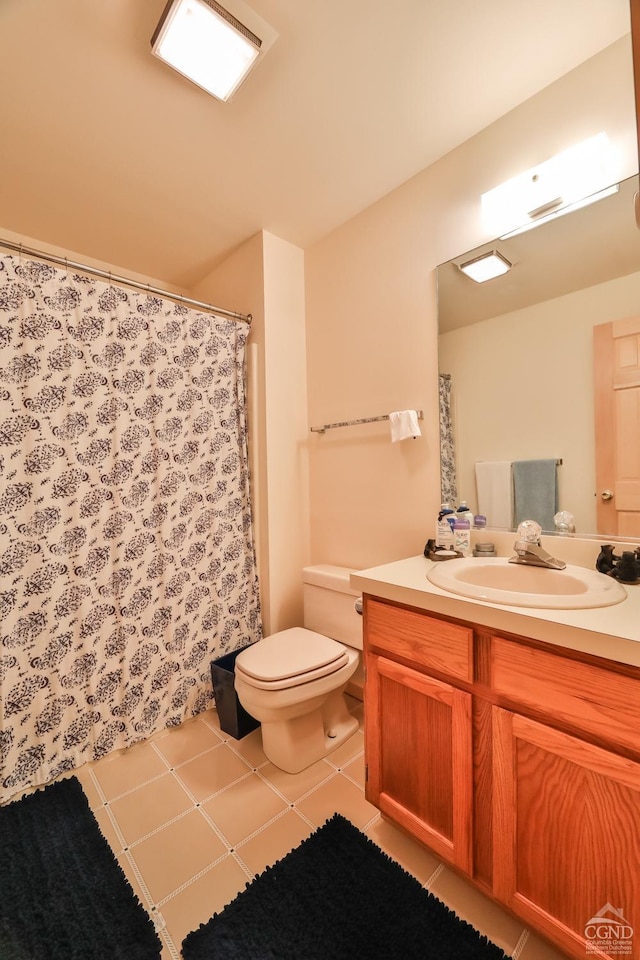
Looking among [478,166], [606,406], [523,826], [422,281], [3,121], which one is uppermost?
[3,121]

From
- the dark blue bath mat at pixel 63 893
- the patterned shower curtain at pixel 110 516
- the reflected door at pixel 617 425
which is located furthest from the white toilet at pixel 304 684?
the reflected door at pixel 617 425

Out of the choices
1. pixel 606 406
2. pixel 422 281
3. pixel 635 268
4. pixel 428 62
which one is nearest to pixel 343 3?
pixel 428 62

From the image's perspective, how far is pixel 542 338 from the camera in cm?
133

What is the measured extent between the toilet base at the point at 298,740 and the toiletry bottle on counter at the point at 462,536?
810 mm

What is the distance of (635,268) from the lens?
3.78 ft

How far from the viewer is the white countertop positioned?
72 cm

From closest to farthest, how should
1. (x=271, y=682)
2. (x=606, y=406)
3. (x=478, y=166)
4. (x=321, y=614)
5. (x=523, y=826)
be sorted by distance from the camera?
(x=523, y=826)
(x=606, y=406)
(x=271, y=682)
(x=478, y=166)
(x=321, y=614)

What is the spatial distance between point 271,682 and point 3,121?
2155 mm

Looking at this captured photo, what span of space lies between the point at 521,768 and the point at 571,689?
0.24m

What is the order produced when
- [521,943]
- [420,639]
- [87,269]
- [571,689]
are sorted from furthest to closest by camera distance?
[87,269], [420,639], [521,943], [571,689]

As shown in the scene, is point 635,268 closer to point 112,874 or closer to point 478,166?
point 478,166

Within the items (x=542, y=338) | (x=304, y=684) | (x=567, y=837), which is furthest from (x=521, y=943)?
(x=542, y=338)

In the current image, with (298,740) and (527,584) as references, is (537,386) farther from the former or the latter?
(298,740)

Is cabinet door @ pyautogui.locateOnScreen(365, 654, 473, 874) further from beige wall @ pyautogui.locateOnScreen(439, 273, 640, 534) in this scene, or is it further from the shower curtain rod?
the shower curtain rod
